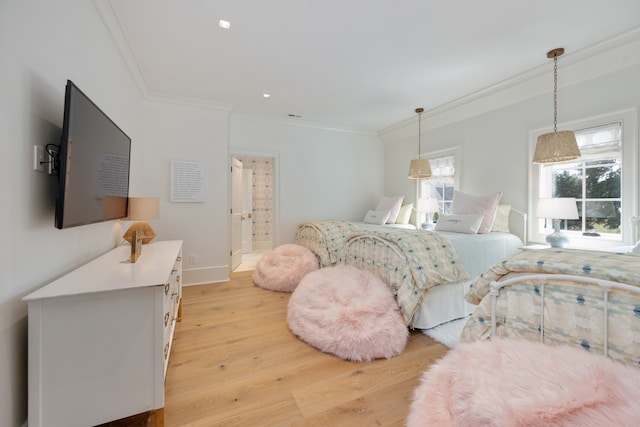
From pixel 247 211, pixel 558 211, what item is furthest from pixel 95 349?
pixel 247 211

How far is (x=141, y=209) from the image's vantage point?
2.29 meters

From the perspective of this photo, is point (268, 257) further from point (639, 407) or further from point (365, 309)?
point (639, 407)

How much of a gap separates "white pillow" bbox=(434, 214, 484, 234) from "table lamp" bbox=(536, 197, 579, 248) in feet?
1.96

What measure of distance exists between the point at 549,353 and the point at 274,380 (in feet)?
4.79

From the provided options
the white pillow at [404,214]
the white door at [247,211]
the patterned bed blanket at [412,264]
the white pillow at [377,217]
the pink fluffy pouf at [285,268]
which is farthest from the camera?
the white door at [247,211]

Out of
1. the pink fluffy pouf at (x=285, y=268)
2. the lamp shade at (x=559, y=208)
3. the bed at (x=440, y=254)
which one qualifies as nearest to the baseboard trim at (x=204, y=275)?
the pink fluffy pouf at (x=285, y=268)

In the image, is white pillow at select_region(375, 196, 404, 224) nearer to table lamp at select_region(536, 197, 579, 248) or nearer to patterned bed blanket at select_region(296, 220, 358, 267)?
patterned bed blanket at select_region(296, 220, 358, 267)

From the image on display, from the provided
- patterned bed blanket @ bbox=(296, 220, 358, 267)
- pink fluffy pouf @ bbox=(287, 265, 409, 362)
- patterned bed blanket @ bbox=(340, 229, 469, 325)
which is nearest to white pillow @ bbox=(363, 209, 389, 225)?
patterned bed blanket @ bbox=(296, 220, 358, 267)

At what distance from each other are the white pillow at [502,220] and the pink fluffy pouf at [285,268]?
234cm

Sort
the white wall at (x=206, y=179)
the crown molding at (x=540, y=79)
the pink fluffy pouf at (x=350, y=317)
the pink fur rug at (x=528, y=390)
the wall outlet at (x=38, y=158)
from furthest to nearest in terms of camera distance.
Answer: the white wall at (x=206, y=179) → the crown molding at (x=540, y=79) → the pink fluffy pouf at (x=350, y=317) → the wall outlet at (x=38, y=158) → the pink fur rug at (x=528, y=390)

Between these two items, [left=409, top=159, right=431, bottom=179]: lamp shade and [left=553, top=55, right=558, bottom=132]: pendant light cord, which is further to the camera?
[left=409, top=159, right=431, bottom=179]: lamp shade

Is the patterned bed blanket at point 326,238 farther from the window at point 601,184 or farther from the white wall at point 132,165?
the window at point 601,184

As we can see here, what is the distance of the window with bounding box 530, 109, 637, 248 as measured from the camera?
2438 mm

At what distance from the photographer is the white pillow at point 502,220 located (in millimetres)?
3278
